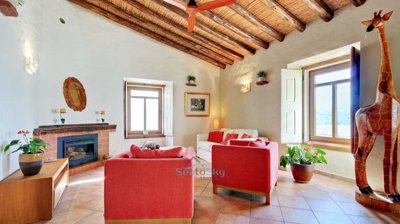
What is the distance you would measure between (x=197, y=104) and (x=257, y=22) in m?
3.11

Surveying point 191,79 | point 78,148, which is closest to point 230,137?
point 191,79

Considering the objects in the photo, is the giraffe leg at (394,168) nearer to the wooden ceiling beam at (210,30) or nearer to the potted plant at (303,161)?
the potted plant at (303,161)

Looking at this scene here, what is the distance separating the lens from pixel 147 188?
1962 mm

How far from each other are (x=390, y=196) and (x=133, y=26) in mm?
5923

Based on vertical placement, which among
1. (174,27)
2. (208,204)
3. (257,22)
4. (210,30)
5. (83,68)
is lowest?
(208,204)

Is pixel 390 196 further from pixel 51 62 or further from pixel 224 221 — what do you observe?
pixel 51 62

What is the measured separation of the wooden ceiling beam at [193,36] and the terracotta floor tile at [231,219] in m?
4.07

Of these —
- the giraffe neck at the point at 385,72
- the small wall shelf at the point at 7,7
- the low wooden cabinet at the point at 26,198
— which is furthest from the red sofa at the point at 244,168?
the small wall shelf at the point at 7,7

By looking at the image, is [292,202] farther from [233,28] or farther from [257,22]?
[233,28]

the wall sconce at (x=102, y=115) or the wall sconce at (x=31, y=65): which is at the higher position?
the wall sconce at (x=31, y=65)

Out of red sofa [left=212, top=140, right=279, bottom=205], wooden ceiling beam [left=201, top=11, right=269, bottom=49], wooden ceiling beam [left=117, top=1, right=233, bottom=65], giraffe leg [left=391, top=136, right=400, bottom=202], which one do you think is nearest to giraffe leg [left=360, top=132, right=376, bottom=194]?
giraffe leg [left=391, top=136, right=400, bottom=202]

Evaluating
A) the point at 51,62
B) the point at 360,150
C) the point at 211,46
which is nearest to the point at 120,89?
the point at 51,62

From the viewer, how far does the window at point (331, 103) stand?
3604mm

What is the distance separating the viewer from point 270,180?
2.53 meters
